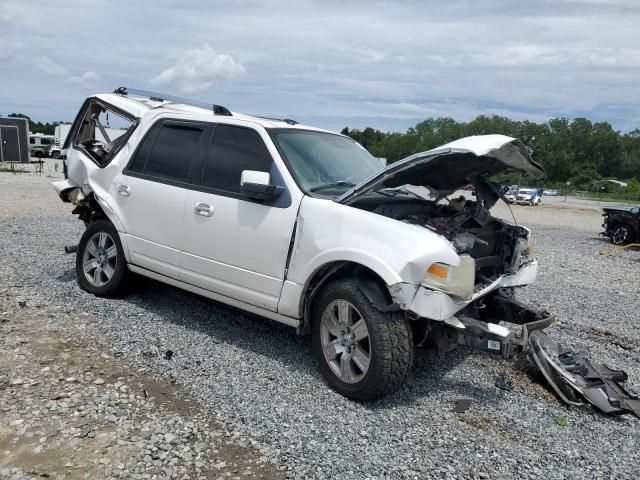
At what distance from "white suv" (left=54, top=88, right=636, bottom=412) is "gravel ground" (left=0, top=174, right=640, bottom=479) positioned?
326 mm

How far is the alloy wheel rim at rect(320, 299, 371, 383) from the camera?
151 inches

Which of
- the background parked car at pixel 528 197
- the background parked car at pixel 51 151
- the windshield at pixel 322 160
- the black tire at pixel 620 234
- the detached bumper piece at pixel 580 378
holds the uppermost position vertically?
the windshield at pixel 322 160

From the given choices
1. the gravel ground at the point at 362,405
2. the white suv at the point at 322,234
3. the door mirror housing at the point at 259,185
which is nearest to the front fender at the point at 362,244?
the white suv at the point at 322,234

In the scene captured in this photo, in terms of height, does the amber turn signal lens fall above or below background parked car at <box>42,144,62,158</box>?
above

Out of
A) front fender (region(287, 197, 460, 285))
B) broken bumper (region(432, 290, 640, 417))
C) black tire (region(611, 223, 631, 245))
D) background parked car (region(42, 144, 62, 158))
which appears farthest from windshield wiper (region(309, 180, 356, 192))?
background parked car (region(42, 144, 62, 158))

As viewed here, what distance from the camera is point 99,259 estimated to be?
18.9 feet

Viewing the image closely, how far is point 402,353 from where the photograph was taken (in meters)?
3.70

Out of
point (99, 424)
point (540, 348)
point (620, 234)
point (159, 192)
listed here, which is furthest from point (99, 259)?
point (620, 234)

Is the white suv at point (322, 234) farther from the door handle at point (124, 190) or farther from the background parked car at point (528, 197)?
the background parked car at point (528, 197)

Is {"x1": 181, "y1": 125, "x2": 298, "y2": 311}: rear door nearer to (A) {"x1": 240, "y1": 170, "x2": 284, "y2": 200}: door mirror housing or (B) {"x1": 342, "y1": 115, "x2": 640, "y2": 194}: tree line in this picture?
(A) {"x1": 240, "y1": 170, "x2": 284, "y2": 200}: door mirror housing

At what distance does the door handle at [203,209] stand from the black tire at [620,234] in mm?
14695

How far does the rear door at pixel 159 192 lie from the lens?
194 inches

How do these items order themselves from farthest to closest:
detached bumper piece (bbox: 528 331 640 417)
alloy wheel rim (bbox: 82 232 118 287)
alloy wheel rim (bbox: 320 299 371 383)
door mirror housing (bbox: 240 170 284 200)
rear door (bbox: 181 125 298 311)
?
alloy wheel rim (bbox: 82 232 118 287) < rear door (bbox: 181 125 298 311) < door mirror housing (bbox: 240 170 284 200) < detached bumper piece (bbox: 528 331 640 417) < alloy wheel rim (bbox: 320 299 371 383)

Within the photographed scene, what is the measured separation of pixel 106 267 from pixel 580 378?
471cm
